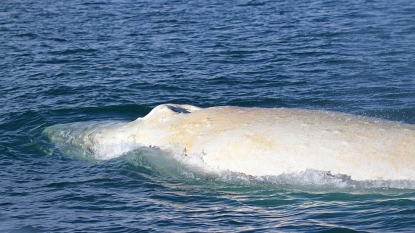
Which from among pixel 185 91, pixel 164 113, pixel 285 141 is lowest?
pixel 185 91

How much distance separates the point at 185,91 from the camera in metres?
18.3

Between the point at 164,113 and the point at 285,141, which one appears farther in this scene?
the point at 164,113

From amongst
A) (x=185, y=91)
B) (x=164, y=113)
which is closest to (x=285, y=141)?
(x=164, y=113)

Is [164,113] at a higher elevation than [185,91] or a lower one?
higher

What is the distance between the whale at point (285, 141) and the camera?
995 cm

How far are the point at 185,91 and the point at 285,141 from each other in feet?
26.3

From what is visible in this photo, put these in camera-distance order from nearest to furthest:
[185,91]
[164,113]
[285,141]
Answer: [285,141] < [164,113] < [185,91]

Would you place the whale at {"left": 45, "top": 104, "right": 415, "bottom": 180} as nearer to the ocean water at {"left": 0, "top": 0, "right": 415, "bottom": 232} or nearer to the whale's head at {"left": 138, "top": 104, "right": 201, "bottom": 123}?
the whale's head at {"left": 138, "top": 104, "right": 201, "bottom": 123}

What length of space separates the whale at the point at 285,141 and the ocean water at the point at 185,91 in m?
0.17

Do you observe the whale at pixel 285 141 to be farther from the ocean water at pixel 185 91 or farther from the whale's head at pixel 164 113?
the ocean water at pixel 185 91

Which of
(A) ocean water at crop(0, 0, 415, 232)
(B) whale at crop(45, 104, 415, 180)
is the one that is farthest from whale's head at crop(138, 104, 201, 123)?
(A) ocean water at crop(0, 0, 415, 232)

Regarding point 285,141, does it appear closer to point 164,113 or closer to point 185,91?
point 164,113

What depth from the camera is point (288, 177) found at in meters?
10.3

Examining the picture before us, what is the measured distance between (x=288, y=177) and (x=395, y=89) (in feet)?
25.8
